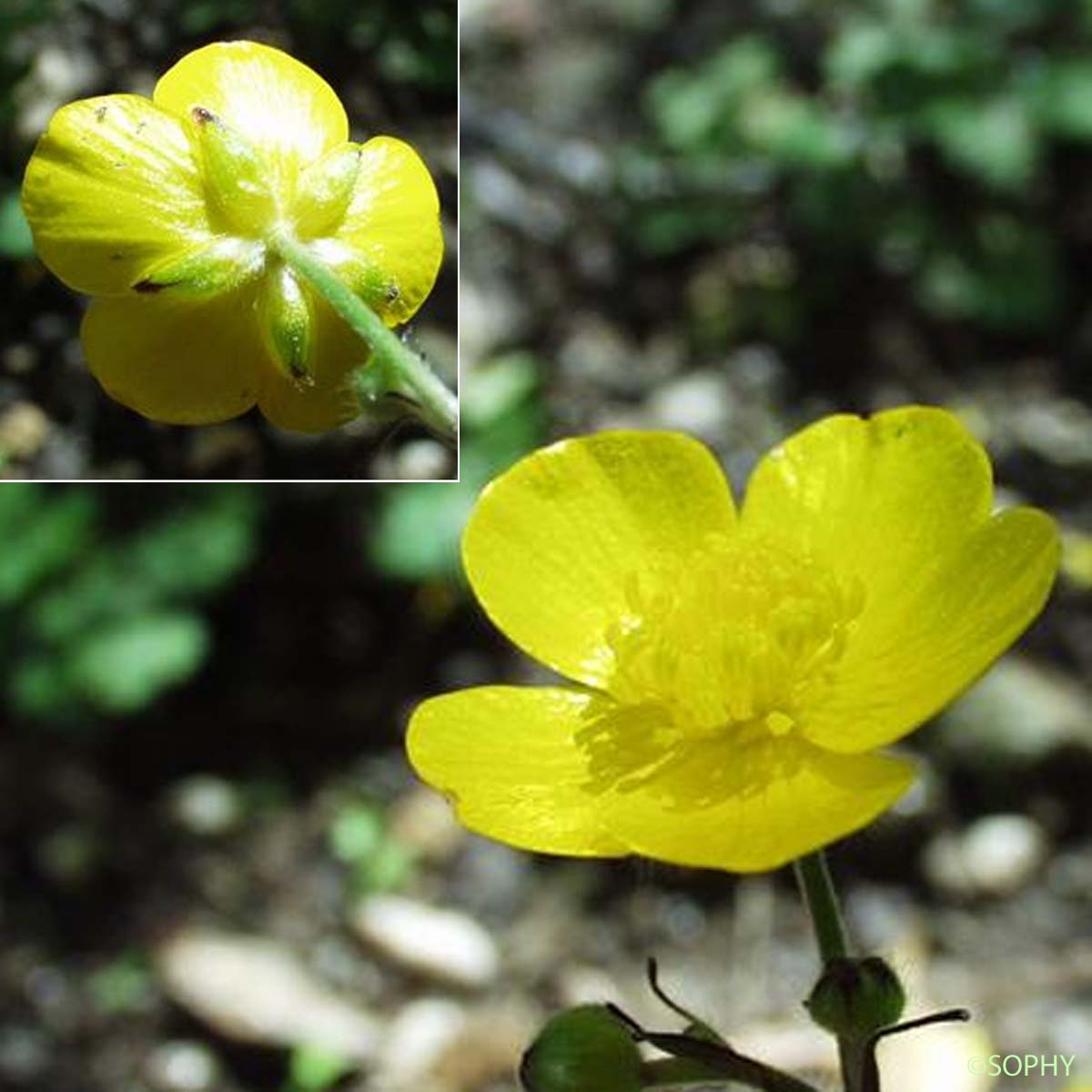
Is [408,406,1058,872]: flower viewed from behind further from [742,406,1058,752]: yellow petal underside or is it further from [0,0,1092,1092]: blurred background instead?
[0,0,1092,1092]: blurred background

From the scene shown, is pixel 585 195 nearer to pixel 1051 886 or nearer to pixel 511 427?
pixel 511 427

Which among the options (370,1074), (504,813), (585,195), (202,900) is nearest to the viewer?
(504,813)

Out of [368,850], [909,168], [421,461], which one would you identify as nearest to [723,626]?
[421,461]

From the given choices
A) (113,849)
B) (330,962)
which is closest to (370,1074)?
(330,962)

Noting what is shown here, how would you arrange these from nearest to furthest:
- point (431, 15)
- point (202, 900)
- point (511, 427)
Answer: point (431, 15) → point (202, 900) → point (511, 427)

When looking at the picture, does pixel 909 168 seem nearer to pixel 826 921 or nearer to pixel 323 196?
pixel 323 196

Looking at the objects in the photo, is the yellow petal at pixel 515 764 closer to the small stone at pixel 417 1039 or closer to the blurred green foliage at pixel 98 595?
the small stone at pixel 417 1039

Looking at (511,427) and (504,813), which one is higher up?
(504,813)
